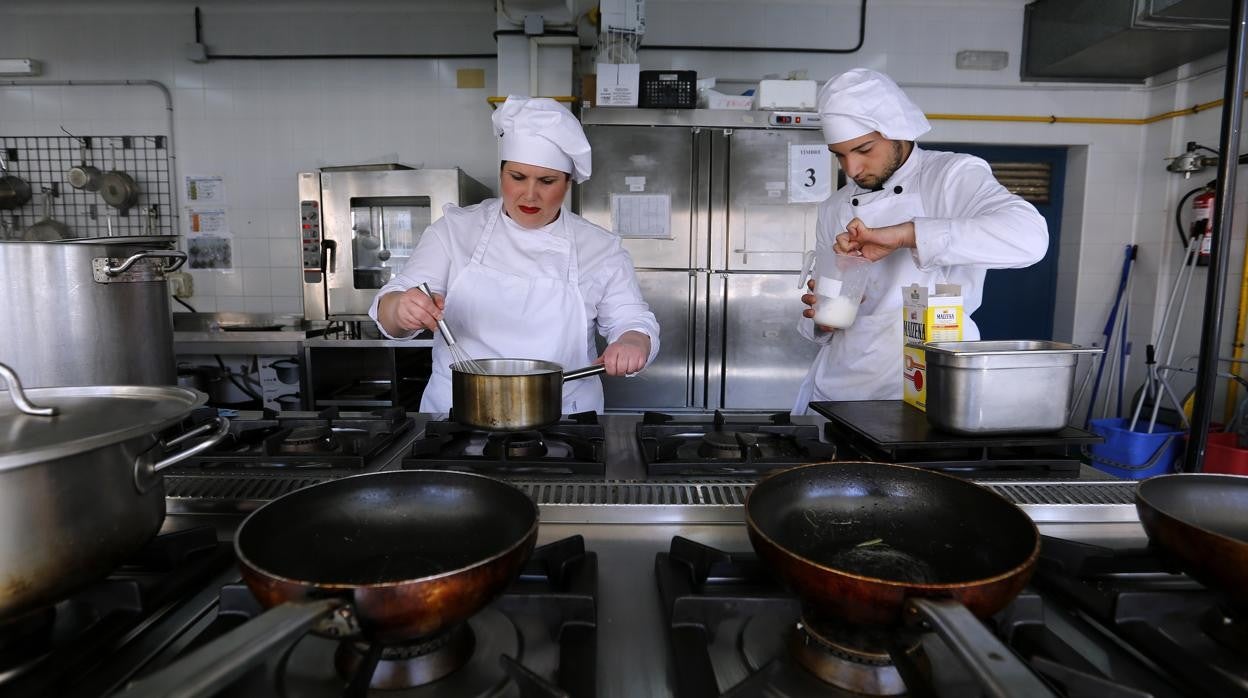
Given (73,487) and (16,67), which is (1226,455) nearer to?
(73,487)

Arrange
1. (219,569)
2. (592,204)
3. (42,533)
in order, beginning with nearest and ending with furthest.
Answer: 1. (42,533)
2. (219,569)
3. (592,204)

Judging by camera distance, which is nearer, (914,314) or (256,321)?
(914,314)

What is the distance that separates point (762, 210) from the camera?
11.8 feet

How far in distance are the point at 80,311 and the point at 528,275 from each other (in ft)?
3.52

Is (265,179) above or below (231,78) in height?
below

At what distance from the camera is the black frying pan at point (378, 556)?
0.48 m

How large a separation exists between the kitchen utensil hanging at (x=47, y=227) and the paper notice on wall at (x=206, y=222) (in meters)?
0.69

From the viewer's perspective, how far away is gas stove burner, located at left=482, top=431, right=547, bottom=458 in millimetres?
1159

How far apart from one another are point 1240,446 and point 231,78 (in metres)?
5.70

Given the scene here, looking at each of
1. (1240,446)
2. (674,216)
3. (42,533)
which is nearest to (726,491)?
(42,533)

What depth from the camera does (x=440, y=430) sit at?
129cm

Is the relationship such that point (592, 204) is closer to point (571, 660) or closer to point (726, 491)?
point (726, 491)

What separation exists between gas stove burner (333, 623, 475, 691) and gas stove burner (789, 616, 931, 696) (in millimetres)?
318

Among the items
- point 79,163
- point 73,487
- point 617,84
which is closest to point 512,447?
point 73,487
